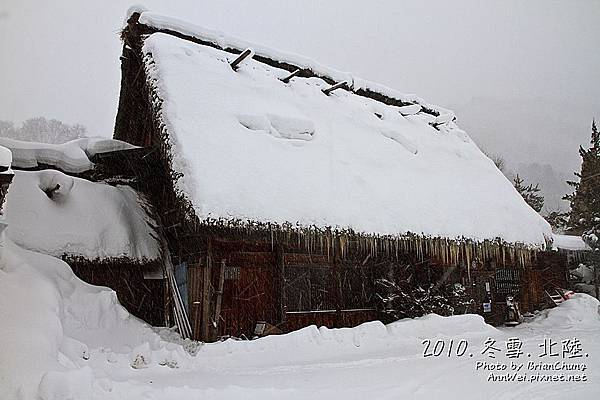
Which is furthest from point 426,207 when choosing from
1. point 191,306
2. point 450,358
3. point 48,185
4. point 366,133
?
point 48,185

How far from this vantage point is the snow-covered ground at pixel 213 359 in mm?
3070

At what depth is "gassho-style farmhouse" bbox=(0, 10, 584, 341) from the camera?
524 cm

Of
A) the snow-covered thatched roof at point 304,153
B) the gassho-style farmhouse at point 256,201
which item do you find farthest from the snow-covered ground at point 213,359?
the snow-covered thatched roof at point 304,153

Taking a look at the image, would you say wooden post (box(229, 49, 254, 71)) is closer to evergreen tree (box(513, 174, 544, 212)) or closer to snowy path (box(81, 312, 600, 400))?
snowy path (box(81, 312, 600, 400))

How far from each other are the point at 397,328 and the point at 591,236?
18.9ft

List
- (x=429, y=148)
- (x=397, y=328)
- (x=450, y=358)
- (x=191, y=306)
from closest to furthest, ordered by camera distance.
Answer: (x=450, y=358) → (x=191, y=306) → (x=397, y=328) → (x=429, y=148)

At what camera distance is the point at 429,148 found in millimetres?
8219

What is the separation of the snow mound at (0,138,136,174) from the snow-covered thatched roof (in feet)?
5.19

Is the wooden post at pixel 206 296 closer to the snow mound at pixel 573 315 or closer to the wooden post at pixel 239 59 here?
the wooden post at pixel 239 59

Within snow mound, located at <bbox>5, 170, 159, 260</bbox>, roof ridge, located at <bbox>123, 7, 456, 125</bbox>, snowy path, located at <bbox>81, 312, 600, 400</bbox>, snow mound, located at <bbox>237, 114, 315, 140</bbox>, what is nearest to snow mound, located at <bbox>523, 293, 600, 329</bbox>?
snowy path, located at <bbox>81, 312, 600, 400</bbox>

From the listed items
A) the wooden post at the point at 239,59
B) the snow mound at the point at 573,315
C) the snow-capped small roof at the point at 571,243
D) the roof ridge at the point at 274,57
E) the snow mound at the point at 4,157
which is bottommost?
the snow mound at the point at 573,315

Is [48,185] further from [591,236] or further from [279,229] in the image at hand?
[591,236]

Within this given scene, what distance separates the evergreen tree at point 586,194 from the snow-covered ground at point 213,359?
3457mm

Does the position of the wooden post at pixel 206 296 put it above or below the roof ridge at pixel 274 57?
below
